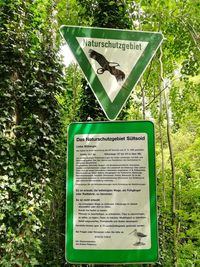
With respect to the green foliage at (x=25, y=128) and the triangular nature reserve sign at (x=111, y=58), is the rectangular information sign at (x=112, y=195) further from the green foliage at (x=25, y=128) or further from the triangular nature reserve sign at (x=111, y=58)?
the green foliage at (x=25, y=128)

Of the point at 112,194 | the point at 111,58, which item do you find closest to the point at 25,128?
the point at 111,58

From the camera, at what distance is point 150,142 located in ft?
5.55

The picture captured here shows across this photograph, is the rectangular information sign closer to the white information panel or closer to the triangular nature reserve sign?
the white information panel

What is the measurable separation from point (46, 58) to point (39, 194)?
245 cm

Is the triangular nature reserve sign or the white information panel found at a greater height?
the triangular nature reserve sign

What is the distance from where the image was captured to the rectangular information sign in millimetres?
1584

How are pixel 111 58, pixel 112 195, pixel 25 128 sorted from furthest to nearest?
1. pixel 25 128
2. pixel 111 58
3. pixel 112 195

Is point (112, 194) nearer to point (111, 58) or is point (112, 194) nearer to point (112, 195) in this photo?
point (112, 195)

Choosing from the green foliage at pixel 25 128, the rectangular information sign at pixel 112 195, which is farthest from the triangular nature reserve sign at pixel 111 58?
the green foliage at pixel 25 128

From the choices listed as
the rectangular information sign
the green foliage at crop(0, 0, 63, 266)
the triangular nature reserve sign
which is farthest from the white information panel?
the green foliage at crop(0, 0, 63, 266)

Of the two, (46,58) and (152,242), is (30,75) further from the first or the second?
(152,242)

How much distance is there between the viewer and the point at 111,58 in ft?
6.06

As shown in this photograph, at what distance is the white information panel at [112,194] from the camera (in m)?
1.59

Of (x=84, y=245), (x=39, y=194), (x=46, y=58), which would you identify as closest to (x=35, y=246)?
(x=39, y=194)
